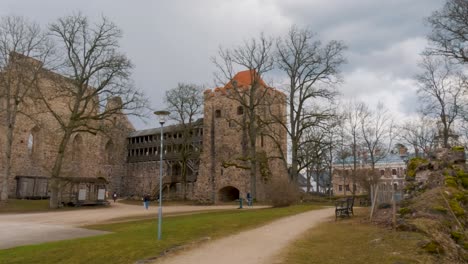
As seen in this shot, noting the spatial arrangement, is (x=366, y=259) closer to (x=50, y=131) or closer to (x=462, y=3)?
(x=462, y=3)

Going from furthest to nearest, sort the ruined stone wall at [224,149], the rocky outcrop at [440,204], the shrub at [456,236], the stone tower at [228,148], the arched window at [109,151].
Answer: the arched window at [109,151], the ruined stone wall at [224,149], the stone tower at [228,148], the shrub at [456,236], the rocky outcrop at [440,204]

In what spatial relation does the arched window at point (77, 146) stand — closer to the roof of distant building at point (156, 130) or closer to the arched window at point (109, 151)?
the arched window at point (109, 151)

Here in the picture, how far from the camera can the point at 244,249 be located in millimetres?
8398

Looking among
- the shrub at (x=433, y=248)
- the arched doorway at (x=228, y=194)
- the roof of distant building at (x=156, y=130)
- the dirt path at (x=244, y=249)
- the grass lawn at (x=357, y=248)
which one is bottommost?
the dirt path at (x=244, y=249)

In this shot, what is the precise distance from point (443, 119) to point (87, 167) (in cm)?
3659

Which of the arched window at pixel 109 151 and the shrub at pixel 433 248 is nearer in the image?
the shrub at pixel 433 248

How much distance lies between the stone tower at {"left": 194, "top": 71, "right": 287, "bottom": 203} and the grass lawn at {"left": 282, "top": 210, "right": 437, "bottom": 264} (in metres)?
24.0

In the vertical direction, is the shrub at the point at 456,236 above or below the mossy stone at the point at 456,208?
below

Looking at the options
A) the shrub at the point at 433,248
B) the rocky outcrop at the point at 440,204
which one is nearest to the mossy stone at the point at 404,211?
the rocky outcrop at the point at 440,204

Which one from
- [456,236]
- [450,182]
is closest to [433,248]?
[456,236]

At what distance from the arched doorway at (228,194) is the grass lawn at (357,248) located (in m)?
25.9

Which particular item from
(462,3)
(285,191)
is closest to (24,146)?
(285,191)

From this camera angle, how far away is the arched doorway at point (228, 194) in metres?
36.5

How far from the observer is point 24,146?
34.1 meters
